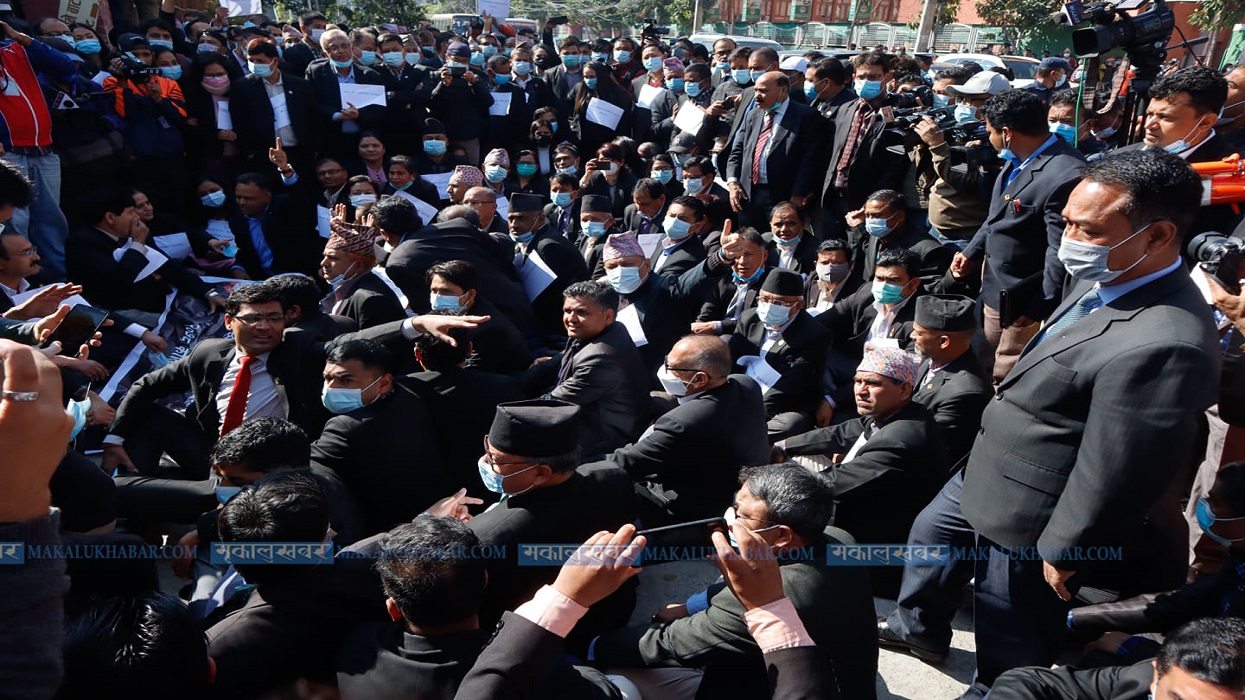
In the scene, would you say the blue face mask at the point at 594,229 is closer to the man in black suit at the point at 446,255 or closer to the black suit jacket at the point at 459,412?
the man in black suit at the point at 446,255

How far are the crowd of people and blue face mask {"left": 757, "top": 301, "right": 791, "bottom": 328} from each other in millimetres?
25

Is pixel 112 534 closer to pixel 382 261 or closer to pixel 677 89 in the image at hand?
pixel 382 261

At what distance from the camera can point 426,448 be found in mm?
3627

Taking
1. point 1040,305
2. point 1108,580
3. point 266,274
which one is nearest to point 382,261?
point 266,274

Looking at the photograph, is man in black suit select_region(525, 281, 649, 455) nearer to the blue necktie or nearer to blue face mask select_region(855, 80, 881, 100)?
the blue necktie

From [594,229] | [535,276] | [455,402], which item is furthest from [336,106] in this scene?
[455,402]

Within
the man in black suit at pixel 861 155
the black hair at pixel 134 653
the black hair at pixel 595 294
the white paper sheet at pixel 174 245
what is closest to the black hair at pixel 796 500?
the black hair at pixel 134 653

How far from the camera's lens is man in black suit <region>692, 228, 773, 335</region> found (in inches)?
202

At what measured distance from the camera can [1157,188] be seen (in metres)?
2.21

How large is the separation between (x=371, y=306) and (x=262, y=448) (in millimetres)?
1972

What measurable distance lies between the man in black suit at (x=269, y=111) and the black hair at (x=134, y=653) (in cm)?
663

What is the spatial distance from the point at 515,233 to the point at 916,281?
10.2ft

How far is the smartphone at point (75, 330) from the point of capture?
13.1 feet

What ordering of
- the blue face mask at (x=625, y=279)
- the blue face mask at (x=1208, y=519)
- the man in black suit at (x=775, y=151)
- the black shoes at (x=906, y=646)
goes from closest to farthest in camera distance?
the blue face mask at (x=1208, y=519)
the black shoes at (x=906, y=646)
the blue face mask at (x=625, y=279)
the man in black suit at (x=775, y=151)
